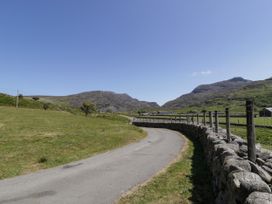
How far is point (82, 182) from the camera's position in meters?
10.3

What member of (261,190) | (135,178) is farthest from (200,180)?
(261,190)

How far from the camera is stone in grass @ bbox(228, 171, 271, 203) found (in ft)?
15.8

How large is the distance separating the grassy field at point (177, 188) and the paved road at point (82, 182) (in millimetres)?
577

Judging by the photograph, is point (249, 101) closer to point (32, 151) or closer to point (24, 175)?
point (24, 175)

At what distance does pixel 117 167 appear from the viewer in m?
13.2

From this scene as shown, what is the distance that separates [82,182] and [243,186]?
6.69m

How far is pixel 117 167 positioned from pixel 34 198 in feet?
17.0

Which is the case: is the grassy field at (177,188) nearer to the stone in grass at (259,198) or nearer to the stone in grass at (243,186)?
the stone in grass at (243,186)

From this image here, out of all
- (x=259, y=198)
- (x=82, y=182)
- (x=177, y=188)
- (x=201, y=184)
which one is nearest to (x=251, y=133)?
(x=201, y=184)

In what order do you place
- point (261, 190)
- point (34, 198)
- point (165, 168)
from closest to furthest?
1. point (261, 190)
2. point (34, 198)
3. point (165, 168)

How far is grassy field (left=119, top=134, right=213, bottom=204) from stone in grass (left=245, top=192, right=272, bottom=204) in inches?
141

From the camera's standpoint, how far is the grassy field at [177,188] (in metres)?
8.18

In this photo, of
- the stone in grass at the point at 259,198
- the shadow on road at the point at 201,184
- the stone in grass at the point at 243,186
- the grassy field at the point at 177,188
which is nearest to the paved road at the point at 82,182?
the grassy field at the point at 177,188

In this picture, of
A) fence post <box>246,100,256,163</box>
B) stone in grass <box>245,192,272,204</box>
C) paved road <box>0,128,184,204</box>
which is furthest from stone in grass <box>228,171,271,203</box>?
paved road <box>0,128,184,204</box>
